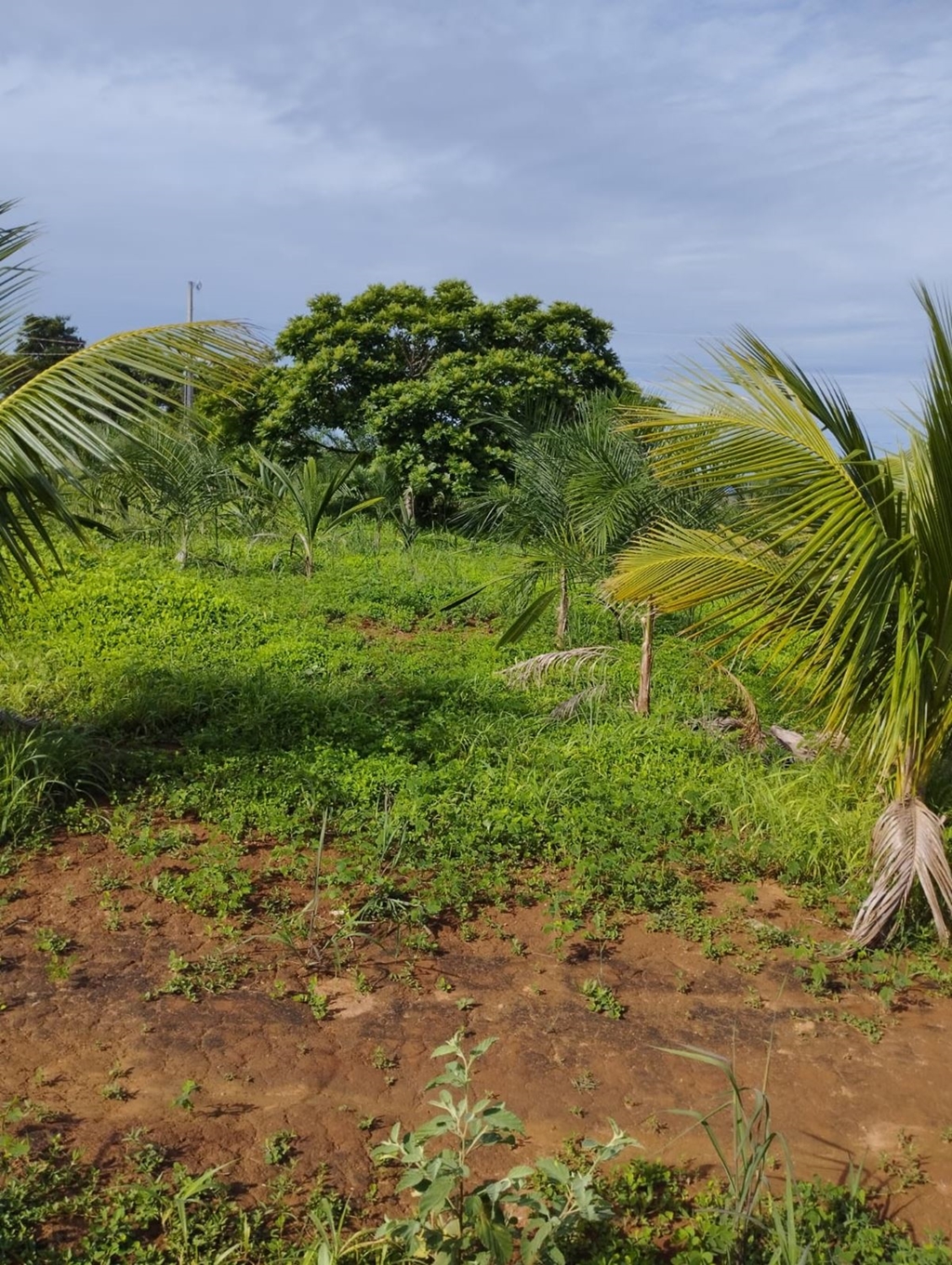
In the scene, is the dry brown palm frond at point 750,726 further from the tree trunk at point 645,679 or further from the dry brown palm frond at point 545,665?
the dry brown palm frond at point 545,665

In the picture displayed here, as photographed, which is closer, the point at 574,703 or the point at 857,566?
the point at 857,566

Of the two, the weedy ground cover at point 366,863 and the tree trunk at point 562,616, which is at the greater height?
the tree trunk at point 562,616

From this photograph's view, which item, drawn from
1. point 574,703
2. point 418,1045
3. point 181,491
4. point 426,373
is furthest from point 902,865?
point 426,373

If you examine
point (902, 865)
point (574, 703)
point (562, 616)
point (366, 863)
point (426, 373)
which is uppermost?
point (426, 373)

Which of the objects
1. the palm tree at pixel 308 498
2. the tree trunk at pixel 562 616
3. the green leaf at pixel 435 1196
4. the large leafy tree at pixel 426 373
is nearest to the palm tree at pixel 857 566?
the green leaf at pixel 435 1196

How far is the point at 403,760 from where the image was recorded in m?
5.29

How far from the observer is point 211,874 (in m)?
4.15

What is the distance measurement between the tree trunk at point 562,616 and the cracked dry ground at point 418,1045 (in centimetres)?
396

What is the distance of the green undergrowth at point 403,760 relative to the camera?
14.8ft

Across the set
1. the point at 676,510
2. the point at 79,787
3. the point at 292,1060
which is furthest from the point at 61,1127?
the point at 676,510

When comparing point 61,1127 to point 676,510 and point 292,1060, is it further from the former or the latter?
point 676,510

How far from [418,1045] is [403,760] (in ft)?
6.83

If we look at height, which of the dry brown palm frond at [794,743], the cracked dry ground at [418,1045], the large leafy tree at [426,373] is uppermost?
the large leafy tree at [426,373]

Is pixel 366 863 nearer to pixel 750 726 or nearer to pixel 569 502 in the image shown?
pixel 750 726
